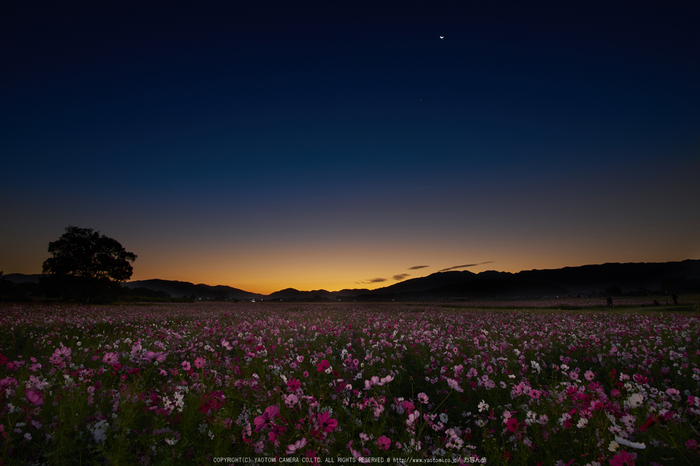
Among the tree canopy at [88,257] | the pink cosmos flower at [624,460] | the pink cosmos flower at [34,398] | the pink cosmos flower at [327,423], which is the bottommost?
the pink cosmos flower at [624,460]

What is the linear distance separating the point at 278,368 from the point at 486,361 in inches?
160

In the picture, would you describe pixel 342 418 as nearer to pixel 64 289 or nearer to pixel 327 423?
pixel 327 423

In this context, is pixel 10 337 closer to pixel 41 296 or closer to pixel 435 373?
pixel 435 373

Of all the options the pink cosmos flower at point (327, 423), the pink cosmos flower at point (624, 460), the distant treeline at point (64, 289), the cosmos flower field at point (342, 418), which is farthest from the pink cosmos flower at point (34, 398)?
the distant treeline at point (64, 289)

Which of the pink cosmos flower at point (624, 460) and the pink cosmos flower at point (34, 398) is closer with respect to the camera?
the pink cosmos flower at point (624, 460)

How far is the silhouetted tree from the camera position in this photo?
125 feet

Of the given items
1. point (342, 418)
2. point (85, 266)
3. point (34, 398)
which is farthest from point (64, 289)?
point (342, 418)

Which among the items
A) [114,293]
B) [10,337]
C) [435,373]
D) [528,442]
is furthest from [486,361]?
[114,293]

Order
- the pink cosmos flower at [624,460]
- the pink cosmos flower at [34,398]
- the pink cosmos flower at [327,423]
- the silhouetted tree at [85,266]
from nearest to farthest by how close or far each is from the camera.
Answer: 1. the pink cosmos flower at [624,460]
2. the pink cosmos flower at [327,423]
3. the pink cosmos flower at [34,398]
4. the silhouetted tree at [85,266]

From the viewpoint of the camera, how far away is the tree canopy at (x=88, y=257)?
3862 centimetres

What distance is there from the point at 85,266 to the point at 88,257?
1206 millimetres

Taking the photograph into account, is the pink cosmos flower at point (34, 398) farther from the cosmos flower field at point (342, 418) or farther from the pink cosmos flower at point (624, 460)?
the pink cosmos flower at point (624, 460)

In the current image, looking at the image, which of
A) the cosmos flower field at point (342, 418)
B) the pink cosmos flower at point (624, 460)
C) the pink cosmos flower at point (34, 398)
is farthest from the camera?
the cosmos flower field at point (342, 418)

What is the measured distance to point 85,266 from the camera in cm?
4009
